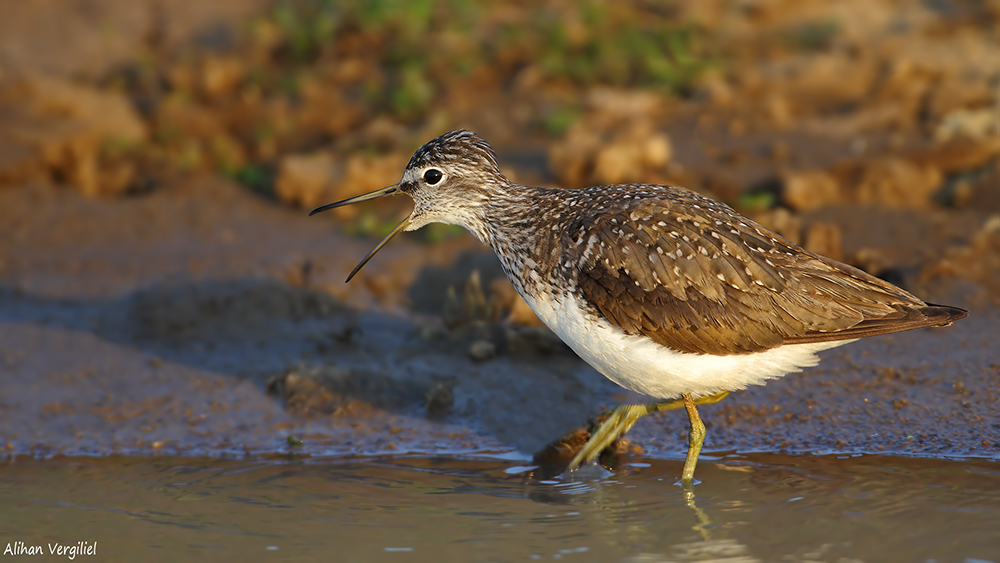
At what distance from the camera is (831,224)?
9023 mm

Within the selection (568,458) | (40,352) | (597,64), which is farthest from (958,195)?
(40,352)

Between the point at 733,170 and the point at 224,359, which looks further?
the point at 733,170

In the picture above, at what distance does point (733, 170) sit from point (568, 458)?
4.25 metres

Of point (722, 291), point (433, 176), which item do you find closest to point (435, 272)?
point (433, 176)

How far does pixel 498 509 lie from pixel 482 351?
75.0 inches

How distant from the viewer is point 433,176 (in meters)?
6.90

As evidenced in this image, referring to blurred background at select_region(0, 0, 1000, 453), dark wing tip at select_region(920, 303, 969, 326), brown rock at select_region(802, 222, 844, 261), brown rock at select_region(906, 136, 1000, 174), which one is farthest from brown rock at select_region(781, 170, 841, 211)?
dark wing tip at select_region(920, 303, 969, 326)

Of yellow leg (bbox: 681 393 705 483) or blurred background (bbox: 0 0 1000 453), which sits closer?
yellow leg (bbox: 681 393 705 483)

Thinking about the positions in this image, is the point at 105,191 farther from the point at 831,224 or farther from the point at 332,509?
the point at 831,224

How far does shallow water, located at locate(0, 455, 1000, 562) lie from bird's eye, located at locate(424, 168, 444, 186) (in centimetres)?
189

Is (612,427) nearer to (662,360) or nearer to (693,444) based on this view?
(693,444)

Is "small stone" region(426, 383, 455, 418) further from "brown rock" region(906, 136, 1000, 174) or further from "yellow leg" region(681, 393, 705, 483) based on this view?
"brown rock" region(906, 136, 1000, 174)

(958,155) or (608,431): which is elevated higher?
(958,155)

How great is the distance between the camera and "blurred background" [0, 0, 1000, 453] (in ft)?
25.3
